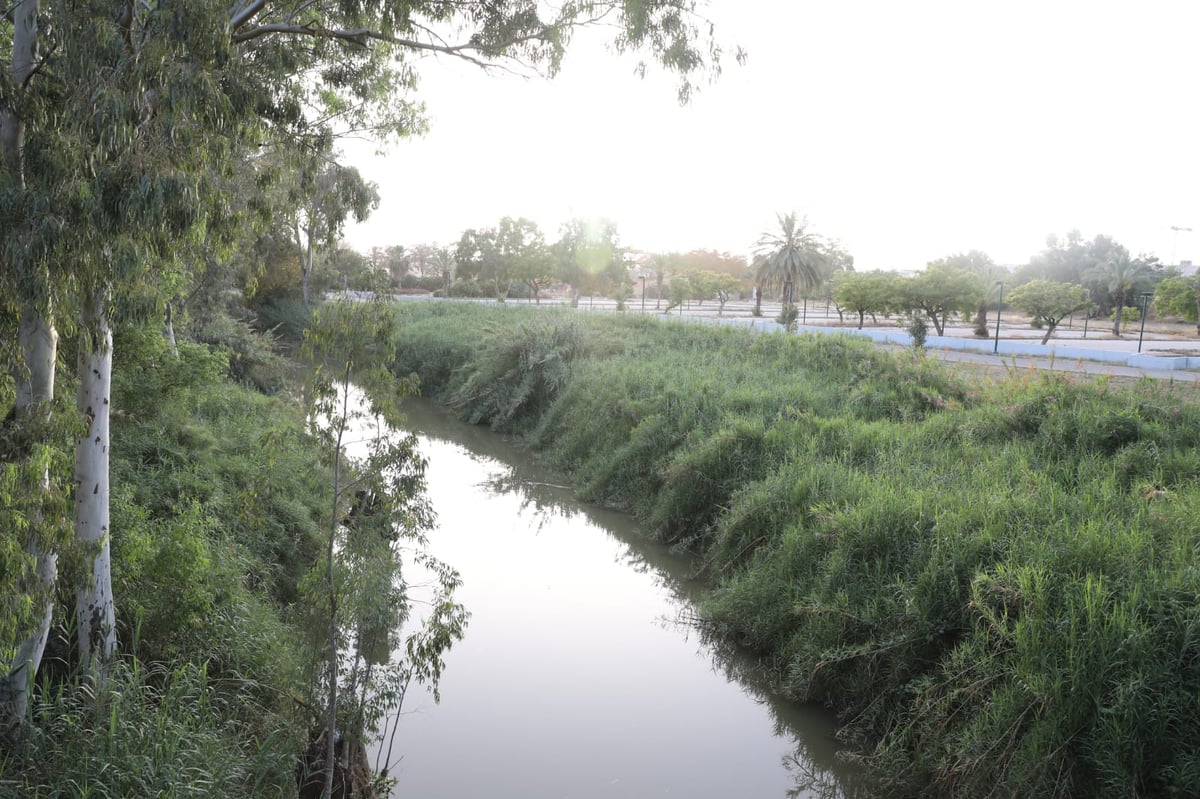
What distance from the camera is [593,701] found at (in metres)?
7.02

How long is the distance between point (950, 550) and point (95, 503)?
20.0ft

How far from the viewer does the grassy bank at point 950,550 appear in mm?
4945

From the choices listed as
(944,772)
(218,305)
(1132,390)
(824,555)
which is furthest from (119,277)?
(218,305)

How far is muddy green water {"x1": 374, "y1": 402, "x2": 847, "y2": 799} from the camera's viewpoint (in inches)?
234

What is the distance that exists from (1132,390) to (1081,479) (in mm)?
2923

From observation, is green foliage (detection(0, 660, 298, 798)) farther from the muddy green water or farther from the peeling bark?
the muddy green water

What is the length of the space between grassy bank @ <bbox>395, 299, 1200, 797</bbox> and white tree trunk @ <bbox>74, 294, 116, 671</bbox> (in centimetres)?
508

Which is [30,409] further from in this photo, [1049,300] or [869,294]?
[1049,300]

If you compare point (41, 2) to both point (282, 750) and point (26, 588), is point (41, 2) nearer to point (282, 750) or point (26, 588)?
point (26, 588)

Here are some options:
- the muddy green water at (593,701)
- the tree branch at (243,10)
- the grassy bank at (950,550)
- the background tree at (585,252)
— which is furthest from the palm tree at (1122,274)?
the tree branch at (243,10)

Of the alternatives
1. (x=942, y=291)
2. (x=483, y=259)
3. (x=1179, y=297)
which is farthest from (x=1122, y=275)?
(x=483, y=259)

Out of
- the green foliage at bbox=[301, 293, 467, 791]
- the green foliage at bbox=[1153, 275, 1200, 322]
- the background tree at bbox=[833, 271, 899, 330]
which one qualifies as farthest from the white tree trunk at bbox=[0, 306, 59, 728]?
the green foliage at bbox=[1153, 275, 1200, 322]

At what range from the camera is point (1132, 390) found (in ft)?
32.4

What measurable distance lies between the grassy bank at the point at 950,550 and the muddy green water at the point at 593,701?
1.42 ft
